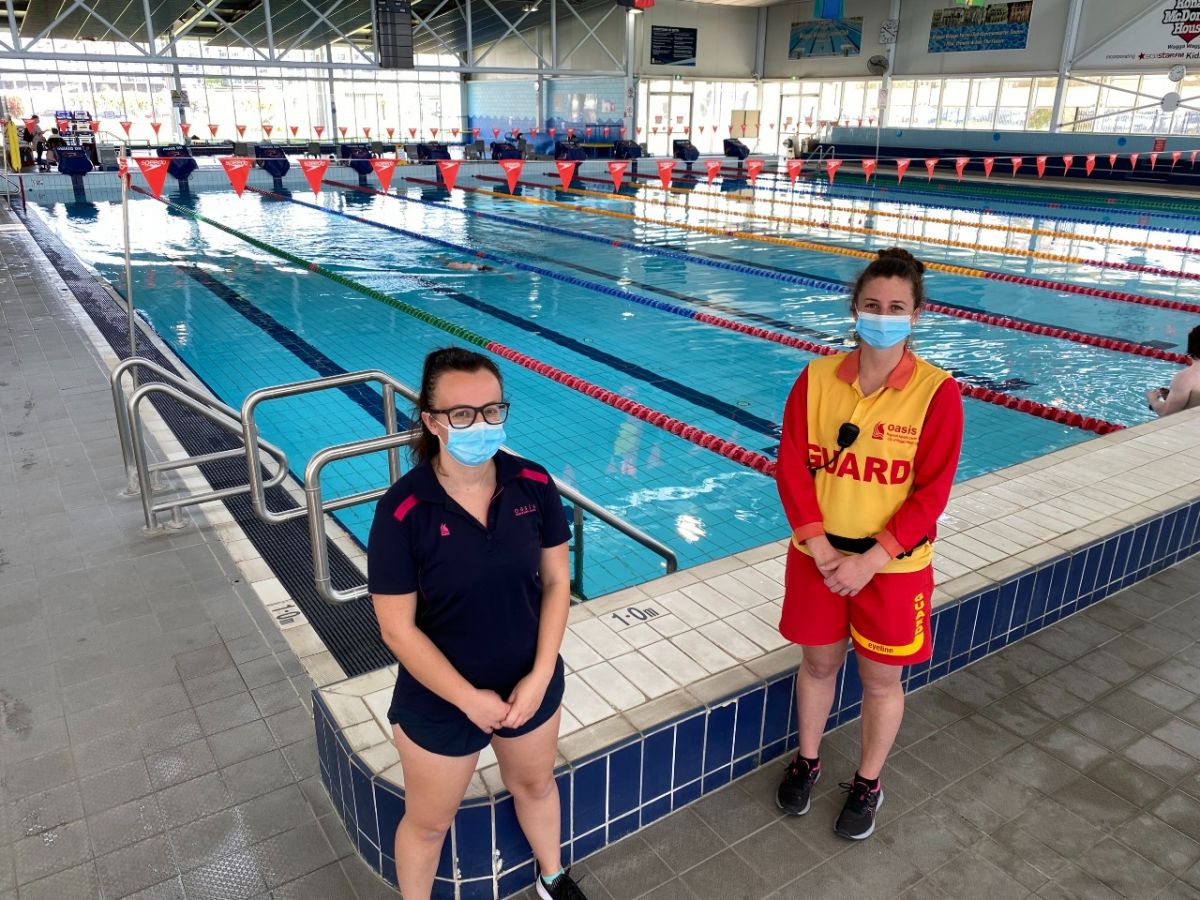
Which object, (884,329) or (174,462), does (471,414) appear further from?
(174,462)

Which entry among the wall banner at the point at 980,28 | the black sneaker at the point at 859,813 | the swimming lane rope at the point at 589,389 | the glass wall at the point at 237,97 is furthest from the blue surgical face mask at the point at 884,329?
the wall banner at the point at 980,28

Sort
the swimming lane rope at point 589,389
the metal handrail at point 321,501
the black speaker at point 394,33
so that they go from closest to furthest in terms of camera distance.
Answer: the metal handrail at point 321,501 → the swimming lane rope at point 589,389 → the black speaker at point 394,33

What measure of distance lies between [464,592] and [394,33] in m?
18.9

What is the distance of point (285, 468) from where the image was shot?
342 centimetres

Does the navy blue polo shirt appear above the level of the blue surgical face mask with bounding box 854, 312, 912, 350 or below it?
below

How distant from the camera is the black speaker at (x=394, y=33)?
698 inches

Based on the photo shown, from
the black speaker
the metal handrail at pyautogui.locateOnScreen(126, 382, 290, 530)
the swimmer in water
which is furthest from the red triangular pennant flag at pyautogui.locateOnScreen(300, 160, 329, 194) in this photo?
the black speaker

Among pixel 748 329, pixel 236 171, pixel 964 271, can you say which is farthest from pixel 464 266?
pixel 964 271

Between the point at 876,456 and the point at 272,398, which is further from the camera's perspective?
the point at 272,398

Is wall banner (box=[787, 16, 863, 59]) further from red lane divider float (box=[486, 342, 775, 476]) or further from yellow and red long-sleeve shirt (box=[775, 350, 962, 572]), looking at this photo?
yellow and red long-sleeve shirt (box=[775, 350, 962, 572])

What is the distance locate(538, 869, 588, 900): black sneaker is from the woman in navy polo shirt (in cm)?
30

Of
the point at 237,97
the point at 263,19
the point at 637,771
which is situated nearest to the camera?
the point at 637,771

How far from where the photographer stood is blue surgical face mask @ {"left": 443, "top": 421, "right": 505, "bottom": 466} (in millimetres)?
1367

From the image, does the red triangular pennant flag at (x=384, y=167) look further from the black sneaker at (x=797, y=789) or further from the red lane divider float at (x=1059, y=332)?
the black sneaker at (x=797, y=789)
